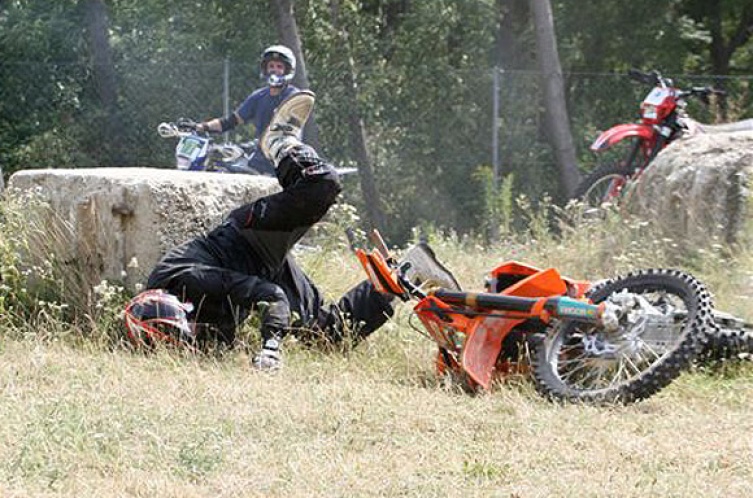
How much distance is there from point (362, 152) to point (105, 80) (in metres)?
3.42

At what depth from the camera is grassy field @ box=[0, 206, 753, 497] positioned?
5023 mm

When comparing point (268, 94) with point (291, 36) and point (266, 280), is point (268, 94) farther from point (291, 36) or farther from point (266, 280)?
point (266, 280)

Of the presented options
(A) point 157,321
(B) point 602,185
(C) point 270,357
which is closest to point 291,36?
(B) point 602,185

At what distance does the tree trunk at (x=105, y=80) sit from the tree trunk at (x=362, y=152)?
293 centimetres

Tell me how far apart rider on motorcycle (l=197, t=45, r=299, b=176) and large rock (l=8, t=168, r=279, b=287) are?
3.83 metres

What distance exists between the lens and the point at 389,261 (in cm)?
758

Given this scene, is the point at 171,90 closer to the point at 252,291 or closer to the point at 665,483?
the point at 252,291

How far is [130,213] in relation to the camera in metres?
8.14

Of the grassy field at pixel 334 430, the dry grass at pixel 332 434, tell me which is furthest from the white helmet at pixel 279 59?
the dry grass at pixel 332 434

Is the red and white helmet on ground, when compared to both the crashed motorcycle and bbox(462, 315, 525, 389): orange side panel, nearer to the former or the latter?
bbox(462, 315, 525, 389): orange side panel

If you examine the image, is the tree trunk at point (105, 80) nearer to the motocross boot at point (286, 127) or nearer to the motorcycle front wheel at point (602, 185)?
the motorcycle front wheel at point (602, 185)

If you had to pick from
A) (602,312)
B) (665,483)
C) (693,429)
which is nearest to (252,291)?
(602,312)

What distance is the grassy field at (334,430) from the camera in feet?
16.5

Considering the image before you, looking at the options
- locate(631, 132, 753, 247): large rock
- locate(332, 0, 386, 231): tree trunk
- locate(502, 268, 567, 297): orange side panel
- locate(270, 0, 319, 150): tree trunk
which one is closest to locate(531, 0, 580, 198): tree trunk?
locate(332, 0, 386, 231): tree trunk
